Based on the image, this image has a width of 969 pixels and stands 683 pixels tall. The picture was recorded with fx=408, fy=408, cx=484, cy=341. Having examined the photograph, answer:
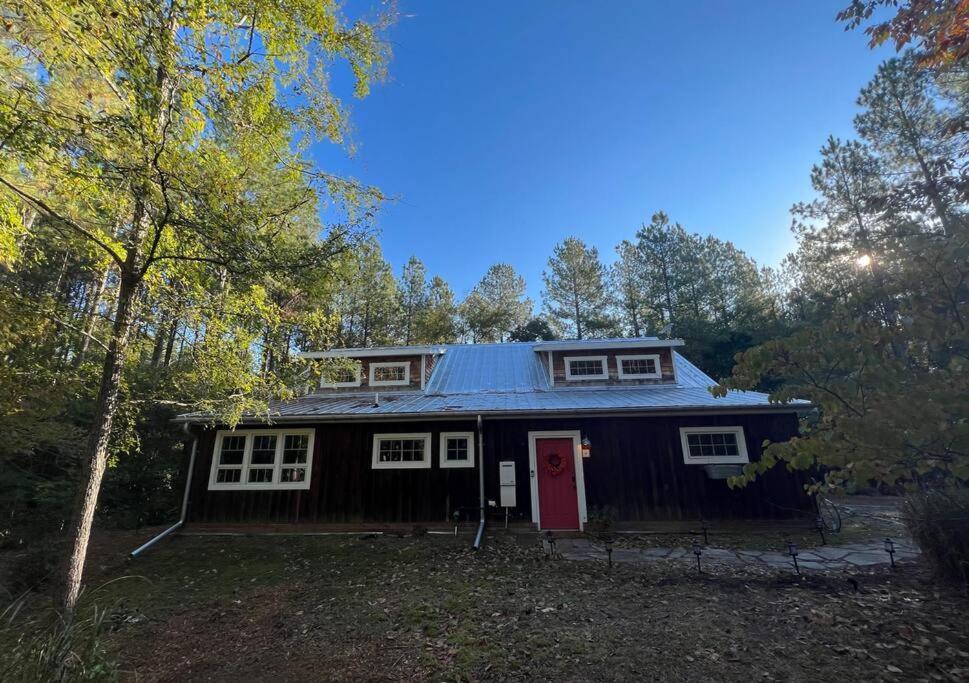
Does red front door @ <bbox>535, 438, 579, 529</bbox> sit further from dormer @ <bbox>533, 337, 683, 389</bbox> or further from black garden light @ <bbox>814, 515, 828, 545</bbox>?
black garden light @ <bbox>814, 515, 828, 545</bbox>

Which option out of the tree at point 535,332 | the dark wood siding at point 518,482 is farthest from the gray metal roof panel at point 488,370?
the tree at point 535,332

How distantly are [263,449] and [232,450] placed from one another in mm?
804

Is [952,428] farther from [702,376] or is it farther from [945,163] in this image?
[702,376]

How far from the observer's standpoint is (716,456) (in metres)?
9.45

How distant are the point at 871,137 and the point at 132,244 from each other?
2263cm

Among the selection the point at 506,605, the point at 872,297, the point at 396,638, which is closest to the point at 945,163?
the point at 872,297

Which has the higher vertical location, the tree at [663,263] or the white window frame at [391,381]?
the tree at [663,263]

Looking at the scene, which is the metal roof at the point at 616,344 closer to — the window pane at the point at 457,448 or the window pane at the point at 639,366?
the window pane at the point at 639,366

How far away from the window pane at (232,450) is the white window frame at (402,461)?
3339mm

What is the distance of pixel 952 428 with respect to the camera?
3039mm

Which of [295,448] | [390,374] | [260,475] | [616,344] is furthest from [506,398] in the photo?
[260,475]

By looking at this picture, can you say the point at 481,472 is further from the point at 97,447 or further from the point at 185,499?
the point at 185,499

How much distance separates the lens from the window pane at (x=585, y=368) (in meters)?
12.4

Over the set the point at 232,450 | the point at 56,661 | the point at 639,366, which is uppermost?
the point at 639,366
